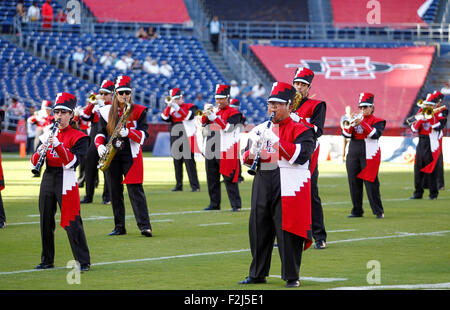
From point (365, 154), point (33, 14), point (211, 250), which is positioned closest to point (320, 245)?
point (211, 250)

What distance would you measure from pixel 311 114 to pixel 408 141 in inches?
857

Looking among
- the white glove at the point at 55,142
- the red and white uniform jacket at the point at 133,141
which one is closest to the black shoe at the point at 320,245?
the red and white uniform jacket at the point at 133,141

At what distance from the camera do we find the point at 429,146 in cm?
2023

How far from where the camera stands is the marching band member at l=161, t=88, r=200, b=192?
21.1m

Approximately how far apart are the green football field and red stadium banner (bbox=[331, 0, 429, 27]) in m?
29.9

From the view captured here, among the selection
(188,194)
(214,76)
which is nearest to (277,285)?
(188,194)

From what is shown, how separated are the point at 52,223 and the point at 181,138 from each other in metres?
11.6

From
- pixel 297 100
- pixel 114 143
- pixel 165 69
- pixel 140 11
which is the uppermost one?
pixel 140 11

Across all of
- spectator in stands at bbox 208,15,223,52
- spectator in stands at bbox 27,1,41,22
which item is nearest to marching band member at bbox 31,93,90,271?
spectator in stands at bbox 27,1,41,22

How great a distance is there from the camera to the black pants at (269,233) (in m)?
8.78

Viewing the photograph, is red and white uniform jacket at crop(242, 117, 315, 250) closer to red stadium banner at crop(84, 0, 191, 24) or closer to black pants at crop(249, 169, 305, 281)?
black pants at crop(249, 169, 305, 281)

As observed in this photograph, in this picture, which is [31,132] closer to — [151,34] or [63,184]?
[151,34]

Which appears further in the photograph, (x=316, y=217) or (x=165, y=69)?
(x=165, y=69)

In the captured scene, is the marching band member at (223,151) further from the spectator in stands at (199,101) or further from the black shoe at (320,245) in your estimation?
the spectator in stands at (199,101)
